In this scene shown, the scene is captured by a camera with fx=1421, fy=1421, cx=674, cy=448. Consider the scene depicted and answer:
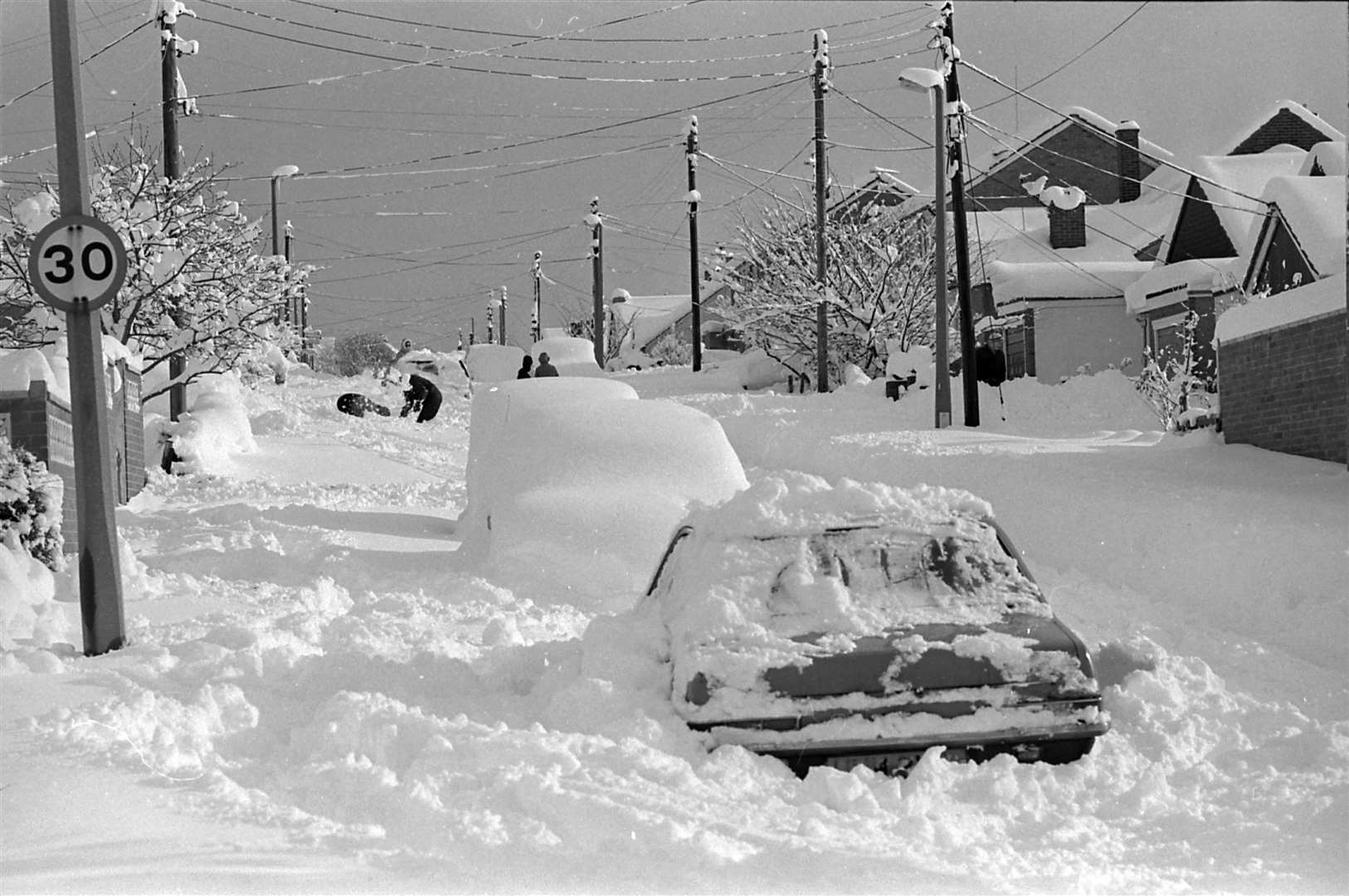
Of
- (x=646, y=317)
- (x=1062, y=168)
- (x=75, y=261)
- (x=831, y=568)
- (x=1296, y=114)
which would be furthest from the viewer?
(x=646, y=317)

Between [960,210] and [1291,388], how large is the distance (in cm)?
1147

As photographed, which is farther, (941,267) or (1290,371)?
(941,267)

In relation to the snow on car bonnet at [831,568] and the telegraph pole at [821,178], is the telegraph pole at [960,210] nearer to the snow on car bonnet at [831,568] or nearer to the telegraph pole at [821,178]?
the telegraph pole at [821,178]

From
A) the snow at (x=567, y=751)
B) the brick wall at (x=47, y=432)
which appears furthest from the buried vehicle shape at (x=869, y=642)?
the brick wall at (x=47, y=432)

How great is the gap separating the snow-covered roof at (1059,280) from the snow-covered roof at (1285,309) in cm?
2198

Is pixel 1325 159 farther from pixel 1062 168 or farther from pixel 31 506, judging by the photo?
pixel 31 506

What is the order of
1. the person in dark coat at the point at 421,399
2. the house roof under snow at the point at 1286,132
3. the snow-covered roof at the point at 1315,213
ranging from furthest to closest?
the house roof under snow at the point at 1286,132, the person in dark coat at the point at 421,399, the snow-covered roof at the point at 1315,213

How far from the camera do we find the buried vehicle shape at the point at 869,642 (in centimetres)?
587

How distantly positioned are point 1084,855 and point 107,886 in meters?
3.30

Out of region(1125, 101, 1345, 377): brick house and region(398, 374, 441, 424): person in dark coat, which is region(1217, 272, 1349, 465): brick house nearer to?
region(1125, 101, 1345, 377): brick house

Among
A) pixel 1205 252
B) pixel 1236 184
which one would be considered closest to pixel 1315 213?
pixel 1236 184

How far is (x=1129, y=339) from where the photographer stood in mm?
37688

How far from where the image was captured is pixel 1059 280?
123 feet

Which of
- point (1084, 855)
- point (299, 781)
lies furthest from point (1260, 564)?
point (299, 781)
